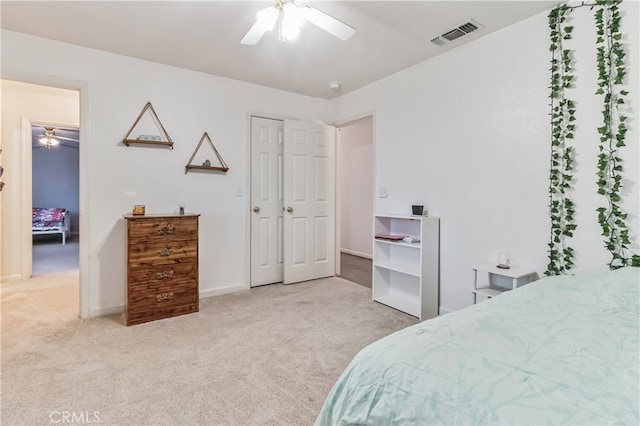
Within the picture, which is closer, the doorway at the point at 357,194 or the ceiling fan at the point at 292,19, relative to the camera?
the ceiling fan at the point at 292,19

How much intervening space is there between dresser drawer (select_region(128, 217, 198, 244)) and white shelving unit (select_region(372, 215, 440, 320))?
1875 mm

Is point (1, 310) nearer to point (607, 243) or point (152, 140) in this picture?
point (152, 140)

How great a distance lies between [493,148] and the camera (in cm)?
260

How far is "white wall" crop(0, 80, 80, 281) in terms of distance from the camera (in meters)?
4.00

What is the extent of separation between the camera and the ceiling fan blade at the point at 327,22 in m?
1.84

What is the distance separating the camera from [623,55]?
194cm

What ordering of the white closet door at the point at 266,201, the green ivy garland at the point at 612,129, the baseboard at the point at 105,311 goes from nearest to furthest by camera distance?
the green ivy garland at the point at 612,129, the baseboard at the point at 105,311, the white closet door at the point at 266,201

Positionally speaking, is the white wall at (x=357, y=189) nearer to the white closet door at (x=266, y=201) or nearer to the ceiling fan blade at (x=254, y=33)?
the white closet door at (x=266, y=201)

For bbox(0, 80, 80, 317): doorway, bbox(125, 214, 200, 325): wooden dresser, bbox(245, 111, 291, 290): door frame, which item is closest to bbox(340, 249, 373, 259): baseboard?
bbox(245, 111, 291, 290): door frame

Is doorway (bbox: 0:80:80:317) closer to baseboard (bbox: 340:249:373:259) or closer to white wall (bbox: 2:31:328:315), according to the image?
white wall (bbox: 2:31:328:315)

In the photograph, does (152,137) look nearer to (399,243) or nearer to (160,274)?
(160,274)

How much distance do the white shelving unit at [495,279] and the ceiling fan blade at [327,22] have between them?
1.98 meters

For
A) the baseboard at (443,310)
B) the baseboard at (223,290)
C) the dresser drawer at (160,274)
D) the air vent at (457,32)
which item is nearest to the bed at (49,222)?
the baseboard at (223,290)

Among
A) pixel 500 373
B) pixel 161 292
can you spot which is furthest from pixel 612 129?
pixel 161 292
